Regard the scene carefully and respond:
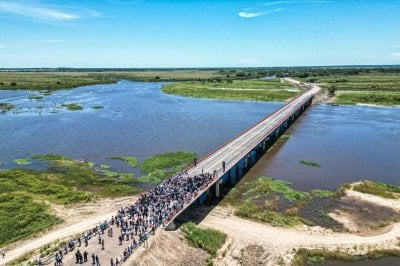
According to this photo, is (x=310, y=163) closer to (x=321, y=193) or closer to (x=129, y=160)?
(x=321, y=193)

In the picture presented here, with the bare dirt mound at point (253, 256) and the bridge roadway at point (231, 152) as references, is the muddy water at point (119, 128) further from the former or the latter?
the bare dirt mound at point (253, 256)

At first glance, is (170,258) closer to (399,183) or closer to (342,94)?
(399,183)

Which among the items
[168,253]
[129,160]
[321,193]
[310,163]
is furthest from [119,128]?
[168,253]

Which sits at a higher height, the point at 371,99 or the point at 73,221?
the point at 371,99

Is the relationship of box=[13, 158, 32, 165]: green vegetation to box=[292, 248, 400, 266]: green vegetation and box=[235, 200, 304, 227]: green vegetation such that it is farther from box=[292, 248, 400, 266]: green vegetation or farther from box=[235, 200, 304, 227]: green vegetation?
box=[292, 248, 400, 266]: green vegetation

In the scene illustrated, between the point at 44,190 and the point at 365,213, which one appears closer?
the point at 365,213

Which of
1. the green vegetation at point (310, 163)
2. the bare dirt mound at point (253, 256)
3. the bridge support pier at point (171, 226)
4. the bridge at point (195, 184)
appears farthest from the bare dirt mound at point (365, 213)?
the bridge support pier at point (171, 226)

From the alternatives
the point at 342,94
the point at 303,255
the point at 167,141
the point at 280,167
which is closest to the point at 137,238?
the point at 303,255
